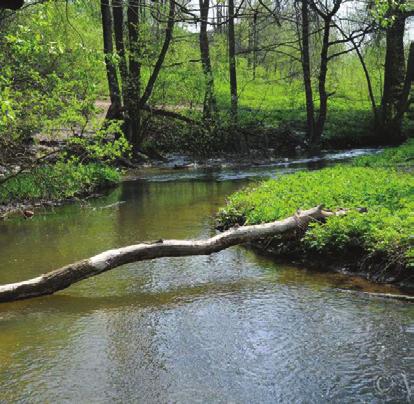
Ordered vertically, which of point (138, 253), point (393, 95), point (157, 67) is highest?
point (157, 67)

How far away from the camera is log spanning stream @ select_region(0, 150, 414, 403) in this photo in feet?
16.2

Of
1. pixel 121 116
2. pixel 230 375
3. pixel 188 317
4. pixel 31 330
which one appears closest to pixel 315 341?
pixel 230 375

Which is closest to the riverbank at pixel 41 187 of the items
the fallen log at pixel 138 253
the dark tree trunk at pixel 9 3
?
the fallen log at pixel 138 253

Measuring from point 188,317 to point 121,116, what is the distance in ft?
53.1

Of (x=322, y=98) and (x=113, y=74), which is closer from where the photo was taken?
(x=113, y=74)

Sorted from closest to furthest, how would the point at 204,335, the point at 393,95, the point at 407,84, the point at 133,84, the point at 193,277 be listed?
the point at 204,335
the point at 193,277
the point at 133,84
the point at 407,84
the point at 393,95

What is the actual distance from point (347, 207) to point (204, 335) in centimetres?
429

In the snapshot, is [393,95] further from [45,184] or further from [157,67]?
[45,184]

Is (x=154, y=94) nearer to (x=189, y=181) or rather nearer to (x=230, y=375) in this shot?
(x=189, y=181)

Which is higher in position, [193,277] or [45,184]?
[45,184]

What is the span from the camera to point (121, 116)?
21.8 meters

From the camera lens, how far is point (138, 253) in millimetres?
7711

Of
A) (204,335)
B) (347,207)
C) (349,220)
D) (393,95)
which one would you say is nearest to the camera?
(204,335)

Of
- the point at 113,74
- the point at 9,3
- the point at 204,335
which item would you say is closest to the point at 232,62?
the point at 113,74
